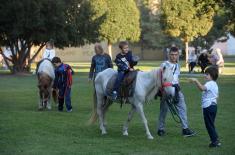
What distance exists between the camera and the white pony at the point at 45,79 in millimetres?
18641

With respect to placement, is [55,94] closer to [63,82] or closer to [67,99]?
[63,82]

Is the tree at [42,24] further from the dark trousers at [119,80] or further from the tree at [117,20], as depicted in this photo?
the dark trousers at [119,80]

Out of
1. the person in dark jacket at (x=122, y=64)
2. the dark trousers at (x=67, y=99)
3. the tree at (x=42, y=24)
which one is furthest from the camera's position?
the tree at (x=42, y=24)

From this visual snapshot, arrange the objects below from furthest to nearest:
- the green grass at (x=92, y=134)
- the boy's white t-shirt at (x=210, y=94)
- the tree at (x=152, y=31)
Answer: the tree at (x=152, y=31) → the boy's white t-shirt at (x=210, y=94) → the green grass at (x=92, y=134)

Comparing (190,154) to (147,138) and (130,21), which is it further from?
(130,21)

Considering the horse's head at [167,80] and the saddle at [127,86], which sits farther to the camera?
the saddle at [127,86]

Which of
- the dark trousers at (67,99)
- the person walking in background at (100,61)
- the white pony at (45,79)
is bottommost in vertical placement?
the dark trousers at (67,99)

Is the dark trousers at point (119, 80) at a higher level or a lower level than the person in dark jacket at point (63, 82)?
higher

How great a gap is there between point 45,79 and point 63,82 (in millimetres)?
638

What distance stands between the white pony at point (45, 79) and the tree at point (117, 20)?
43534 mm

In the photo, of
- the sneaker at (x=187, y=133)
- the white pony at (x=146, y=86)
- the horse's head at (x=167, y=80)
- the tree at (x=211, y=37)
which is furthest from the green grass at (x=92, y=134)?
the tree at (x=211, y=37)

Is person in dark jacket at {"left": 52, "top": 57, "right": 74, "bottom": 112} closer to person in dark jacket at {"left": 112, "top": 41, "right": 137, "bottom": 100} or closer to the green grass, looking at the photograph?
the green grass

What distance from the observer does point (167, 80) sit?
40.2ft

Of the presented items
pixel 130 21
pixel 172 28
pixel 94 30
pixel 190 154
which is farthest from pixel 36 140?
pixel 130 21
